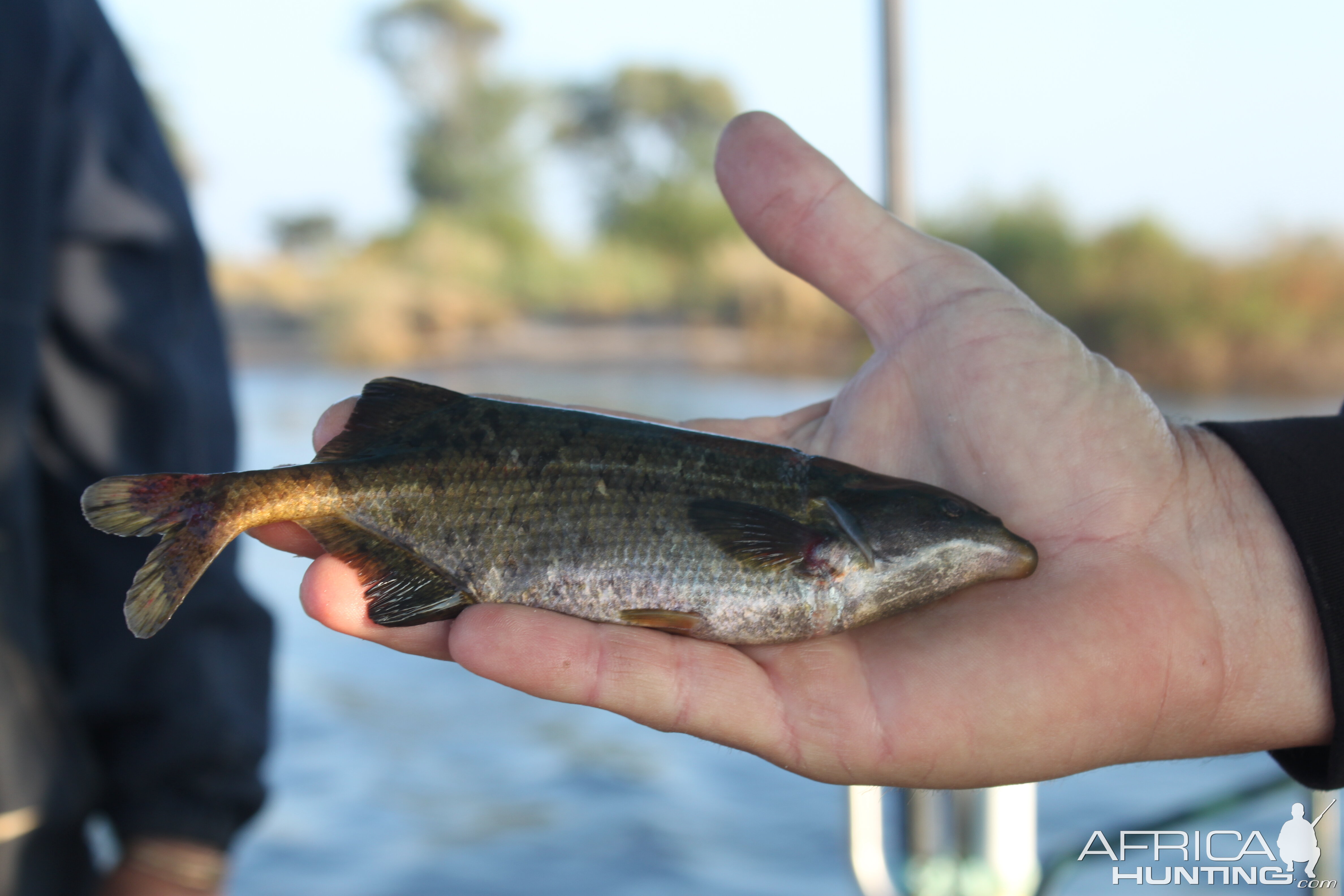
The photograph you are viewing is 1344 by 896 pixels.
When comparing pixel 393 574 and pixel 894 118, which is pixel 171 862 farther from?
pixel 894 118

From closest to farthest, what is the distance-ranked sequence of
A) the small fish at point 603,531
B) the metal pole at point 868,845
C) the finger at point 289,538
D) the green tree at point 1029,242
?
1. the small fish at point 603,531
2. the finger at point 289,538
3. the metal pole at point 868,845
4. the green tree at point 1029,242

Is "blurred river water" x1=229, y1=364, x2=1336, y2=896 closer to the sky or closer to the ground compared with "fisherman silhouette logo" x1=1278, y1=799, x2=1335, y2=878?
closer to the ground

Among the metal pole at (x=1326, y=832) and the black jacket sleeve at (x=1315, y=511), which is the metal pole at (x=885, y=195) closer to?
the metal pole at (x=1326, y=832)

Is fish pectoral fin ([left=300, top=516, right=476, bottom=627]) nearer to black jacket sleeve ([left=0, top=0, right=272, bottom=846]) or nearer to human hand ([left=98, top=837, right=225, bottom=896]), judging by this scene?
black jacket sleeve ([left=0, top=0, right=272, bottom=846])

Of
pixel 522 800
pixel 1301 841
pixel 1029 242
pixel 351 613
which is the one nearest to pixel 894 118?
pixel 1301 841

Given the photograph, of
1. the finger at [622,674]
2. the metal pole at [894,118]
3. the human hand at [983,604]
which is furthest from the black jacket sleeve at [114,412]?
the metal pole at [894,118]

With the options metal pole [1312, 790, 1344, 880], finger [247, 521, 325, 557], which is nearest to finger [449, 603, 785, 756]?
finger [247, 521, 325, 557]

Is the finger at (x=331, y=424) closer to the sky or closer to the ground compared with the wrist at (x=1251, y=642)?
closer to the sky
